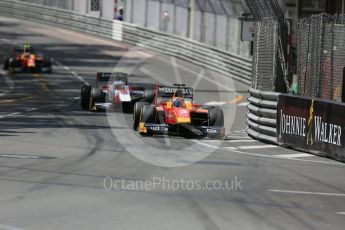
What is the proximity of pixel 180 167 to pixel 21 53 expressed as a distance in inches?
1131

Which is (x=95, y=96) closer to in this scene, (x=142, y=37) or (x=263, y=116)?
(x=263, y=116)

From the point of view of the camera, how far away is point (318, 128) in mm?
17953

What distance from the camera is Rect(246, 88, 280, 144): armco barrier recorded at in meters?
20.4

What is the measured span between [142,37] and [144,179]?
4126 centimetres

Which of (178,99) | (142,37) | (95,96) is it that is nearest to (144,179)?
(178,99)

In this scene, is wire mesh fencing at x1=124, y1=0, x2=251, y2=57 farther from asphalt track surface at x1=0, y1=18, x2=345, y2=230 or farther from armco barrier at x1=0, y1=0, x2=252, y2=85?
asphalt track surface at x1=0, y1=18, x2=345, y2=230

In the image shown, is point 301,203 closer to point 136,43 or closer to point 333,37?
point 333,37

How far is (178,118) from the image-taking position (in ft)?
66.4

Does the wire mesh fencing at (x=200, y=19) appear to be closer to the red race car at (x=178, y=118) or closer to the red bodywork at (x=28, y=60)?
the red bodywork at (x=28, y=60)

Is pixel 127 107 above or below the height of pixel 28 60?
below

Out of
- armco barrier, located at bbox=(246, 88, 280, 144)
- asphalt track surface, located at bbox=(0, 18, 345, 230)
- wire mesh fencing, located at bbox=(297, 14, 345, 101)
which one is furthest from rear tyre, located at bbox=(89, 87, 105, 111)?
wire mesh fencing, located at bbox=(297, 14, 345, 101)

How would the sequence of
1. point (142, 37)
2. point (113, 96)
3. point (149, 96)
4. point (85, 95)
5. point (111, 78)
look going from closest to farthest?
1. point (113, 96)
2. point (149, 96)
3. point (85, 95)
4. point (111, 78)
5. point (142, 37)

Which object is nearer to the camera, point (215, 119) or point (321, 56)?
point (321, 56)

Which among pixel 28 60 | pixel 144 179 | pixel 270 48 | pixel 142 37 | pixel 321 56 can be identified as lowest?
pixel 144 179
